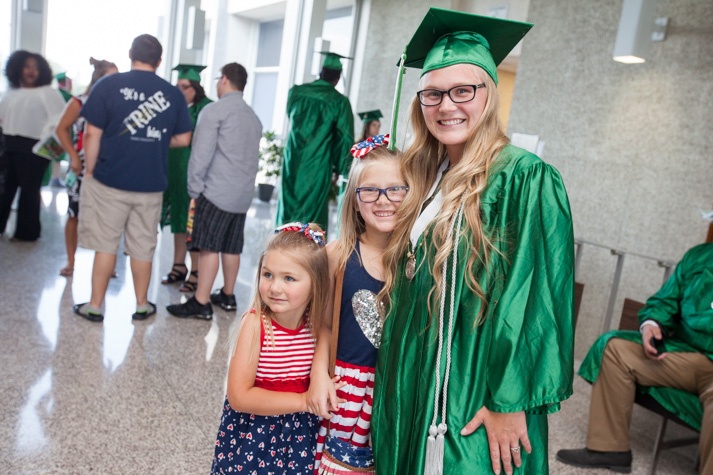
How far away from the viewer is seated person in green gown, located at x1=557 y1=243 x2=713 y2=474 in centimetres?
276

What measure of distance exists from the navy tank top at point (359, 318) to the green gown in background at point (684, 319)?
189 centimetres

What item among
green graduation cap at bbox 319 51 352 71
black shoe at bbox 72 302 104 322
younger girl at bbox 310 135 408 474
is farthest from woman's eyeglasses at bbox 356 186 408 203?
green graduation cap at bbox 319 51 352 71

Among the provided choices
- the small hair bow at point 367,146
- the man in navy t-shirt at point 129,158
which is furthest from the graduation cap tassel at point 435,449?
the man in navy t-shirt at point 129,158

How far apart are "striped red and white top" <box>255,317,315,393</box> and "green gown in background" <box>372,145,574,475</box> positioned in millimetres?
308

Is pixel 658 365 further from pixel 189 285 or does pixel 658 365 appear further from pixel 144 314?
pixel 189 285

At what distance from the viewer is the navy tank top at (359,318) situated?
149 cm

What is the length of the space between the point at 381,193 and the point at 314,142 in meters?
3.10

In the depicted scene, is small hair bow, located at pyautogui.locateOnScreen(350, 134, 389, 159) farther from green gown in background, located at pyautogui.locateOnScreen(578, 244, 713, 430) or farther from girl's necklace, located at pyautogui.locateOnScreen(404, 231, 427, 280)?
green gown in background, located at pyautogui.locateOnScreen(578, 244, 713, 430)

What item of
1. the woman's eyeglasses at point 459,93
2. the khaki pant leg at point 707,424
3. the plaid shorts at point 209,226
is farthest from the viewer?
the plaid shorts at point 209,226

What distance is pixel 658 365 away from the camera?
9.29ft

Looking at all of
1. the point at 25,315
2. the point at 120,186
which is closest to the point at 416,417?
the point at 120,186

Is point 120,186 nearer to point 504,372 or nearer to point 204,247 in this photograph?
point 204,247

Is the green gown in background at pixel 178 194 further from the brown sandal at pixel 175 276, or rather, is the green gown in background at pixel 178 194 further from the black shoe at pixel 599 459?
the black shoe at pixel 599 459

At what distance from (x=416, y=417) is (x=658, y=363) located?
1975mm
